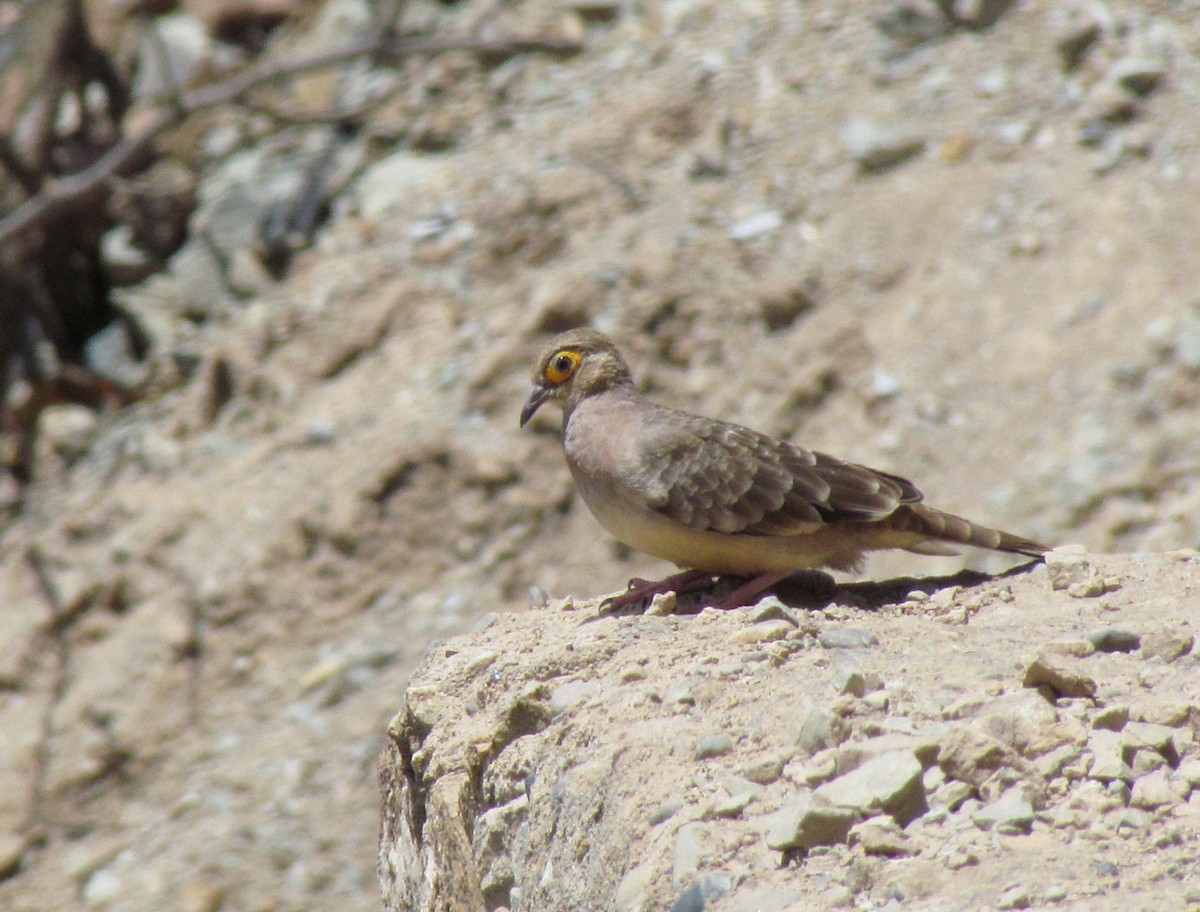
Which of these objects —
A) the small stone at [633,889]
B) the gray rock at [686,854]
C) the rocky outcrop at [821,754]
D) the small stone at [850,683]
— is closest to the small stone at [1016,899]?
the rocky outcrop at [821,754]

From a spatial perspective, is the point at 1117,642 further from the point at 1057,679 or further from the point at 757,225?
the point at 757,225

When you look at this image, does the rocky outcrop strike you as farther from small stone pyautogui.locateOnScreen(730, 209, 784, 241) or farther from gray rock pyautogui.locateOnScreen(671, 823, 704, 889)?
small stone pyautogui.locateOnScreen(730, 209, 784, 241)

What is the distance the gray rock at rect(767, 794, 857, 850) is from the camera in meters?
3.60

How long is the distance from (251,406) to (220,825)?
3054 millimetres

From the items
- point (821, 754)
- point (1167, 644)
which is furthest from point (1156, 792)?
point (1167, 644)

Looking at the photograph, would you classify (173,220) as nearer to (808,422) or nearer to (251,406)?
(251,406)

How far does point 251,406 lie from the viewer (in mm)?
11055

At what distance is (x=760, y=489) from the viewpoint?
575cm

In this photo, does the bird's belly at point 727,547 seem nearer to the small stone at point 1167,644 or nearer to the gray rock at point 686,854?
the small stone at point 1167,644

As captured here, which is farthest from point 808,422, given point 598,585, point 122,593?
point 122,593

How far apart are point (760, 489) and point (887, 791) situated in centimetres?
220

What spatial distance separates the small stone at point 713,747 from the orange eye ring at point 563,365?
9.71 ft

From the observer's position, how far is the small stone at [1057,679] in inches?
162

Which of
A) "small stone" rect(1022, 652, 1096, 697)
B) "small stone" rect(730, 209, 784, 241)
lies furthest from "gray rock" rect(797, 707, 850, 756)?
"small stone" rect(730, 209, 784, 241)
